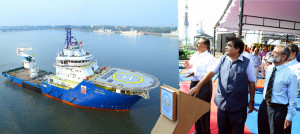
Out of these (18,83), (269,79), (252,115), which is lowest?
(18,83)

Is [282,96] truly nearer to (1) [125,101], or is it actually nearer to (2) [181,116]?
(2) [181,116]

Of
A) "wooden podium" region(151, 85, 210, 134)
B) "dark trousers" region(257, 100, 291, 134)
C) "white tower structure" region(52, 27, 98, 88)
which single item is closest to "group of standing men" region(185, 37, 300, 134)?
"dark trousers" region(257, 100, 291, 134)

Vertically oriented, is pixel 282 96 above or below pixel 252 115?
above

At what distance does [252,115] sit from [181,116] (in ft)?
5.68

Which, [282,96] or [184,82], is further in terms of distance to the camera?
[184,82]

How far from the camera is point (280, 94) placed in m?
1.32

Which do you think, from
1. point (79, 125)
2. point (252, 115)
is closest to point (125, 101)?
point (79, 125)

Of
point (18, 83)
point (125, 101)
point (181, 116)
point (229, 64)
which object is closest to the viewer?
point (181, 116)

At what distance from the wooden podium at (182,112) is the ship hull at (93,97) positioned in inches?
293

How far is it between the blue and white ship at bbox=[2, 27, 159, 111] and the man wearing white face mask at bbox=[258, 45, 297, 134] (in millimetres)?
6940

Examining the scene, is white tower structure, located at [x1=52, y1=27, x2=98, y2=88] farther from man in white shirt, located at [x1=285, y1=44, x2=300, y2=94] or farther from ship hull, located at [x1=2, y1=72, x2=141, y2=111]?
man in white shirt, located at [x1=285, y1=44, x2=300, y2=94]

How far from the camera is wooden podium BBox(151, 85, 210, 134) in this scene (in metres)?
1.08

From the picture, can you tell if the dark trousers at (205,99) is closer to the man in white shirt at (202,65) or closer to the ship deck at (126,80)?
the man in white shirt at (202,65)

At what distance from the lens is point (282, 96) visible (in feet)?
4.34
